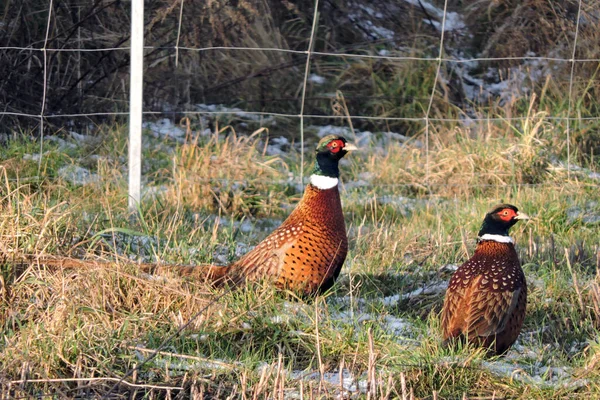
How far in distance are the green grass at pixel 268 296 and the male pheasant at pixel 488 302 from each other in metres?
0.09

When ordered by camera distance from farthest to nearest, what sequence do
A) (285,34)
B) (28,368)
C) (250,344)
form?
(285,34) → (250,344) → (28,368)

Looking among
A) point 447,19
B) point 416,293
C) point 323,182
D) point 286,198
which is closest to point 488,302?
point 416,293

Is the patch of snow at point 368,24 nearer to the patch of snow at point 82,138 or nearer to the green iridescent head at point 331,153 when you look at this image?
the patch of snow at point 82,138

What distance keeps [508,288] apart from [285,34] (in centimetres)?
564

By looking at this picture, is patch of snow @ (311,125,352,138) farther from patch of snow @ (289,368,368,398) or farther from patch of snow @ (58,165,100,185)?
patch of snow @ (289,368,368,398)

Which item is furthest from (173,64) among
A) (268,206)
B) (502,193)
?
(502,193)

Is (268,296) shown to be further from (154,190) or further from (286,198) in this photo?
(286,198)

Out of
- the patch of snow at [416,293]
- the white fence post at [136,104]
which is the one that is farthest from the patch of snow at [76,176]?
the patch of snow at [416,293]

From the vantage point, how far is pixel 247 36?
8.37 m

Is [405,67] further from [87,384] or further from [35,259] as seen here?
[87,384]

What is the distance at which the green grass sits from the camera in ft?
10.7

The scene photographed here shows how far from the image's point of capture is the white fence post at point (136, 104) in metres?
5.41

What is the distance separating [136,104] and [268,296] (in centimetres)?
202

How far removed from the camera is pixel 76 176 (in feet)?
20.2
